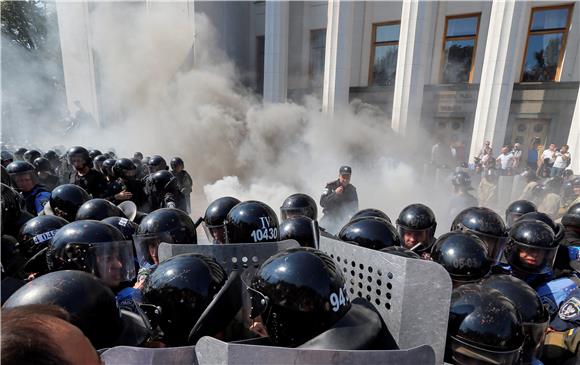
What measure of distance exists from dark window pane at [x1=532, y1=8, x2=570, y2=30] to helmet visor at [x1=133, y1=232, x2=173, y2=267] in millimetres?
14744

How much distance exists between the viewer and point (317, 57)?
1703 cm

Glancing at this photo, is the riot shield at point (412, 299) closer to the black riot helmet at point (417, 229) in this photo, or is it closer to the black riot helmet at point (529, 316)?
the black riot helmet at point (529, 316)

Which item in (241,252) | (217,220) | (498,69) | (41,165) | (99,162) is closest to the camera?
(241,252)

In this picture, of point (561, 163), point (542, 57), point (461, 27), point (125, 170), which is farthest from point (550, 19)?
point (125, 170)

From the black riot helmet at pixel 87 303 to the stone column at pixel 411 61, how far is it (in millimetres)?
11830

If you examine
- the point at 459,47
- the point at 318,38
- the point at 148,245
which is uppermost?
the point at 318,38

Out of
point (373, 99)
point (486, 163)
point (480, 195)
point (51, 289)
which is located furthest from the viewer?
point (373, 99)

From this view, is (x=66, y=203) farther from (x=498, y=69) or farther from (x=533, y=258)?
(x=498, y=69)

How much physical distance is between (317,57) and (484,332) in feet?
55.3

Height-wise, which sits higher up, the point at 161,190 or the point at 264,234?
the point at 264,234

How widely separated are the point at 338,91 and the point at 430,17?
391 cm

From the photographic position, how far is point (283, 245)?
211cm

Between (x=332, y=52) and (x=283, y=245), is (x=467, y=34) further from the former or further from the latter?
(x=283, y=245)

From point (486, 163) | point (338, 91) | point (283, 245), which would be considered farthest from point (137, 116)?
point (283, 245)
